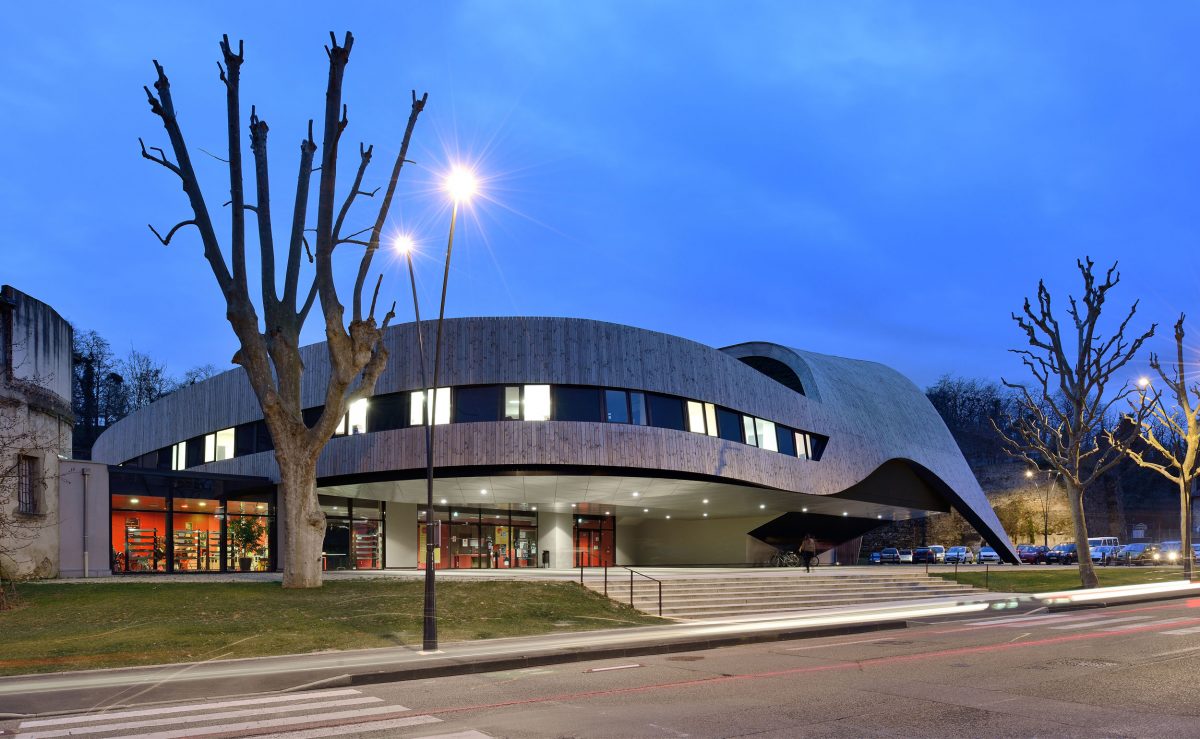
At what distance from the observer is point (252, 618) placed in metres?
19.3

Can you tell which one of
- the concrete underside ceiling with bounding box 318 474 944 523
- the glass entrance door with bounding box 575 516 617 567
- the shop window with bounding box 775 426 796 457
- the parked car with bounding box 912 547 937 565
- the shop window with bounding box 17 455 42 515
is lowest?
the parked car with bounding box 912 547 937 565

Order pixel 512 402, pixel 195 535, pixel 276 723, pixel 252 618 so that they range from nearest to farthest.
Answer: pixel 276 723, pixel 252 618, pixel 512 402, pixel 195 535

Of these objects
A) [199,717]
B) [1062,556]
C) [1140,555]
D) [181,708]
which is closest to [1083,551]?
[1140,555]

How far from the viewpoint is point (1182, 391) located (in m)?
37.3

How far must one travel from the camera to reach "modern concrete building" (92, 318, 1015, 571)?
106ft

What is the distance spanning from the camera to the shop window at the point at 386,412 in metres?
33.5

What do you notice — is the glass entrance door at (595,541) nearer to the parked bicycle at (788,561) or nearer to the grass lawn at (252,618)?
the parked bicycle at (788,561)

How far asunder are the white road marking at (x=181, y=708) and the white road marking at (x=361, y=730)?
2.15 meters

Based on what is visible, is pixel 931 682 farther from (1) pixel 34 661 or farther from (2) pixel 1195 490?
(2) pixel 1195 490

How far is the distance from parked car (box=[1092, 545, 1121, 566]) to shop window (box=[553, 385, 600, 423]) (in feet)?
142

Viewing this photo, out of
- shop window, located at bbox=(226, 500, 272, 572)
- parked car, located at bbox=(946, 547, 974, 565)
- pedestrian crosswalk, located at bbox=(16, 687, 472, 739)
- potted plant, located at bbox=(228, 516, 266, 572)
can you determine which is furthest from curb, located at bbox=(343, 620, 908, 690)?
parked car, located at bbox=(946, 547, 974, 565)

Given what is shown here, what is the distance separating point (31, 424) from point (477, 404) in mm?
13462

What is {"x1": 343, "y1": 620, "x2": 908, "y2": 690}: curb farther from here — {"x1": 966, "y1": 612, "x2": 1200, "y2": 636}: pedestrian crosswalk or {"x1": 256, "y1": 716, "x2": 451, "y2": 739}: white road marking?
{"x1": 256, "y1": 716, "x2": 451, "y2": 739}: white road marking

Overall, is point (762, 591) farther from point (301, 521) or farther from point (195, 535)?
point (195, 535)
